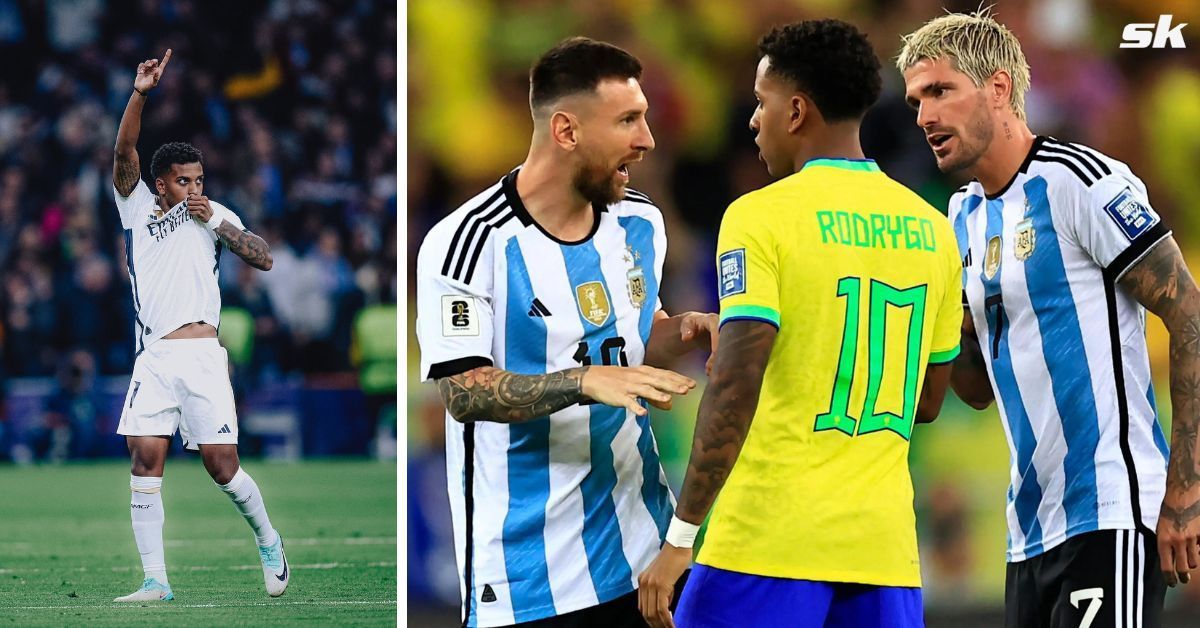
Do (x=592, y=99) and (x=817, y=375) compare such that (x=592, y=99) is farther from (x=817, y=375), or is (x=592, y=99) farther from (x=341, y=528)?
(x=341, y=528)

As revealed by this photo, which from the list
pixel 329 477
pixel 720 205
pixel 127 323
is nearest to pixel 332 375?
pixel 329 477

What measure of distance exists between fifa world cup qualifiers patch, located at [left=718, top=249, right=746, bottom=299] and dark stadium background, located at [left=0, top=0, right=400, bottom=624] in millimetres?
3538

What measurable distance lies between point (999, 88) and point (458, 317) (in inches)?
54.2

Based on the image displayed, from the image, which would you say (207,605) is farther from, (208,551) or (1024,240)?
(1024,240)

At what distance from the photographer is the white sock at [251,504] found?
552 centimetres

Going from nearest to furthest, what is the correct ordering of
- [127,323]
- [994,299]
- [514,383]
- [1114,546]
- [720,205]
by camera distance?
[514,383]
[1114,546]
[994,299]
[127,323]
[720,205]

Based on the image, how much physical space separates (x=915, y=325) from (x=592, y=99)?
34.0 inches

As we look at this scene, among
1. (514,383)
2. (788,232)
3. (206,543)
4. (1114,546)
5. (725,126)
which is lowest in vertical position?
(206,543)

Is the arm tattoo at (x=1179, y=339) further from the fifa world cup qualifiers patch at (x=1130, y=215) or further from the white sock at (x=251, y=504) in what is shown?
the white sock at (x=251, y=504)

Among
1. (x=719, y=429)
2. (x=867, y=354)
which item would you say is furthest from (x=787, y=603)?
(x=867, y=354)

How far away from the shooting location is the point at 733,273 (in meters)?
2.41

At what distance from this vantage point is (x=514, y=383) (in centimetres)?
268

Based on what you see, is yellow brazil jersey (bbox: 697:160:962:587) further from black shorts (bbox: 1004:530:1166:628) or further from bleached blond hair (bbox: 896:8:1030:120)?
bleached blond hair (bbox: 896:8:1030:120)

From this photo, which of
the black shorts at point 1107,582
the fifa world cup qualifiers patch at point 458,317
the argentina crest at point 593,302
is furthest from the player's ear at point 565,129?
the black shorts at point 1107,582
